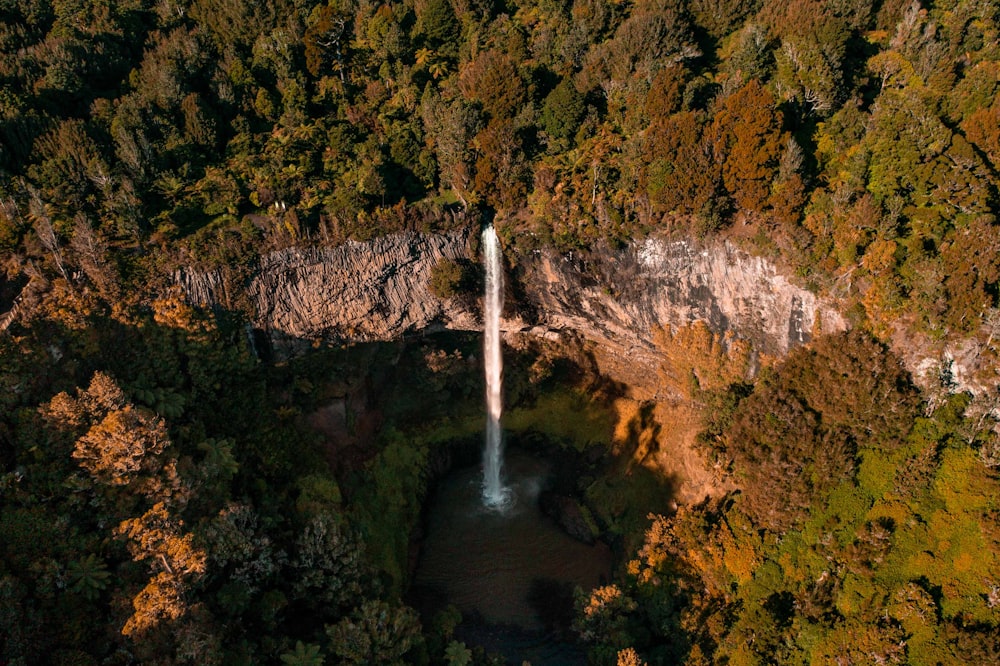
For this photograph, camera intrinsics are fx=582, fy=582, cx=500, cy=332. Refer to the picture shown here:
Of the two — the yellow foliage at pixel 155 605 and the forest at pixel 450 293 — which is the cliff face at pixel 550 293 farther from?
the yellow foliage at pixel 155 605

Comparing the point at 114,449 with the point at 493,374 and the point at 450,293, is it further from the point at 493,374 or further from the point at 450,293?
the point at 493,374

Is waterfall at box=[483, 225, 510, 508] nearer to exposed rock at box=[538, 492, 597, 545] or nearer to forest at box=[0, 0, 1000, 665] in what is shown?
forest at box=[0, 0, 1000, 665]

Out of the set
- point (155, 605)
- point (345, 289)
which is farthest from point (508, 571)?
point (345, 289)

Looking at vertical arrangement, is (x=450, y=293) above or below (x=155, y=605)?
above

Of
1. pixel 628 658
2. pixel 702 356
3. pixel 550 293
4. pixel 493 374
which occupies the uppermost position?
pixel 550 293

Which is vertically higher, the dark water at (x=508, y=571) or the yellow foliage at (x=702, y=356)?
the yellow foliage at (x=702, y=356)

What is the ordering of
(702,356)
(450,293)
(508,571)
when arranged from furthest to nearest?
(450,293)
(508,571)
(702,356)

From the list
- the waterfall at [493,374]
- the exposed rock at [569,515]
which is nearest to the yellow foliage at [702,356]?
the exposed rock at [569,515]
